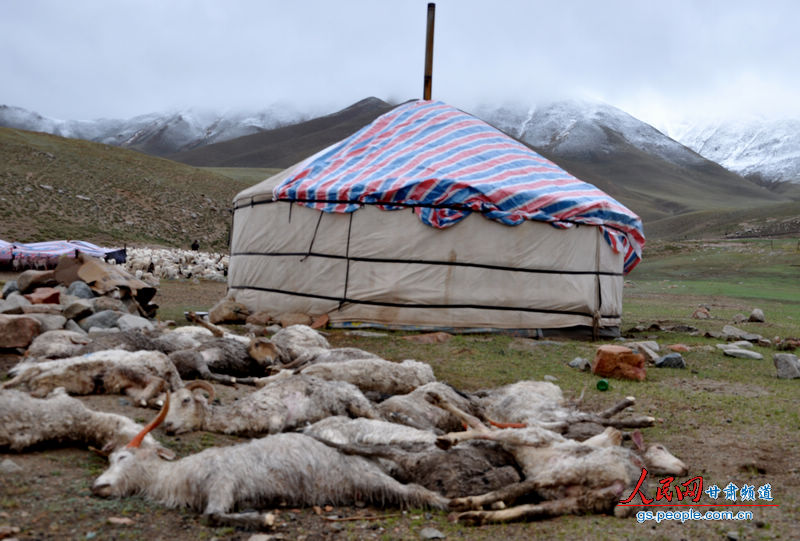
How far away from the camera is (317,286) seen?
8.59 metres

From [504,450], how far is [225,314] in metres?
6.41

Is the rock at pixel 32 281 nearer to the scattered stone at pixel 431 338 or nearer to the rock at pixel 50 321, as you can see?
the rock at pixel 50 321

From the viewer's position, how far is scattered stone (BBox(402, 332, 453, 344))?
7344mm

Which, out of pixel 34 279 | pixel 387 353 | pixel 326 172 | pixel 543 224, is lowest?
pixel 387 353

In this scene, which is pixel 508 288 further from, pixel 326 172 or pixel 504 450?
pixel 504 450

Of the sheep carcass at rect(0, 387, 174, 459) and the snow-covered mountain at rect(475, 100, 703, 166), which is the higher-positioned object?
the snow-covered mountain at rect(475, 100, 703, 166)

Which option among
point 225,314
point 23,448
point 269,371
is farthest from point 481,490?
point 225,314

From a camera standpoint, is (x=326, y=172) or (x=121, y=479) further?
(x=326, y=172)

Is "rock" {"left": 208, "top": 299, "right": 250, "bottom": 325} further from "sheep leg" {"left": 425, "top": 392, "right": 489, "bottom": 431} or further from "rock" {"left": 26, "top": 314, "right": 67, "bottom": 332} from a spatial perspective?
"sheep leg" {"left": 425, "top": 392, "right": 489, "bottom": 431}

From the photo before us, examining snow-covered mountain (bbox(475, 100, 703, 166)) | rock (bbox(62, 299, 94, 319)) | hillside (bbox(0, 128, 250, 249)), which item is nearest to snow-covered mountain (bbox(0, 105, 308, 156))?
snow-covered mountain (bbox(475, 100, 703, 166))

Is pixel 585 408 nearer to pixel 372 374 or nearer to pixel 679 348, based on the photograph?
pixel 372 374

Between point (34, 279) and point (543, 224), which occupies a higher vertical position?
point (543, 224)

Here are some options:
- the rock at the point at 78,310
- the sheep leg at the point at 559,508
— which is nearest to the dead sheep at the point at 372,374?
the sheep leg at the point at 559,508

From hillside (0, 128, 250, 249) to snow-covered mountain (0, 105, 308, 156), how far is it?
10018 cm
